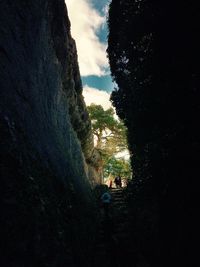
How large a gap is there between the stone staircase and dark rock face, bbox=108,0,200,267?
51 cm

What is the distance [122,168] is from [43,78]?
104 feet

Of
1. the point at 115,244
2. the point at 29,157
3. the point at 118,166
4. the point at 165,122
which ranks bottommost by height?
the point at 115,244

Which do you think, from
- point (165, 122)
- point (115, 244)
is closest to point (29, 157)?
point (165, 122)

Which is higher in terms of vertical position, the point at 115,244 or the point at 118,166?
the point at 118,166

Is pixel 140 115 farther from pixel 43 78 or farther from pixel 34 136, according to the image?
pixel 34 136

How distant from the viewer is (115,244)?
898 centimetres

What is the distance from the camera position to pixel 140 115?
8.95 metres

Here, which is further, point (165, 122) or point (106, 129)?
point (106, 129)

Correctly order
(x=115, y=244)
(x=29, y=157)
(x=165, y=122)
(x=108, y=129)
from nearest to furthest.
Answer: (x=29, y=157)
(x=165, y=122)
(x=115, y=244)
(x=108, y=129)

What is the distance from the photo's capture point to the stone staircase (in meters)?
8.41

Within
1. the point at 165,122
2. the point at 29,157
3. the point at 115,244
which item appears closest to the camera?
the point at 29,157

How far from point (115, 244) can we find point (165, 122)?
15.0 ft

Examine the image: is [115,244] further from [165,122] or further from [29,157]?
[29,157]

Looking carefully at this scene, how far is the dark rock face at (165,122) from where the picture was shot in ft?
18.1
